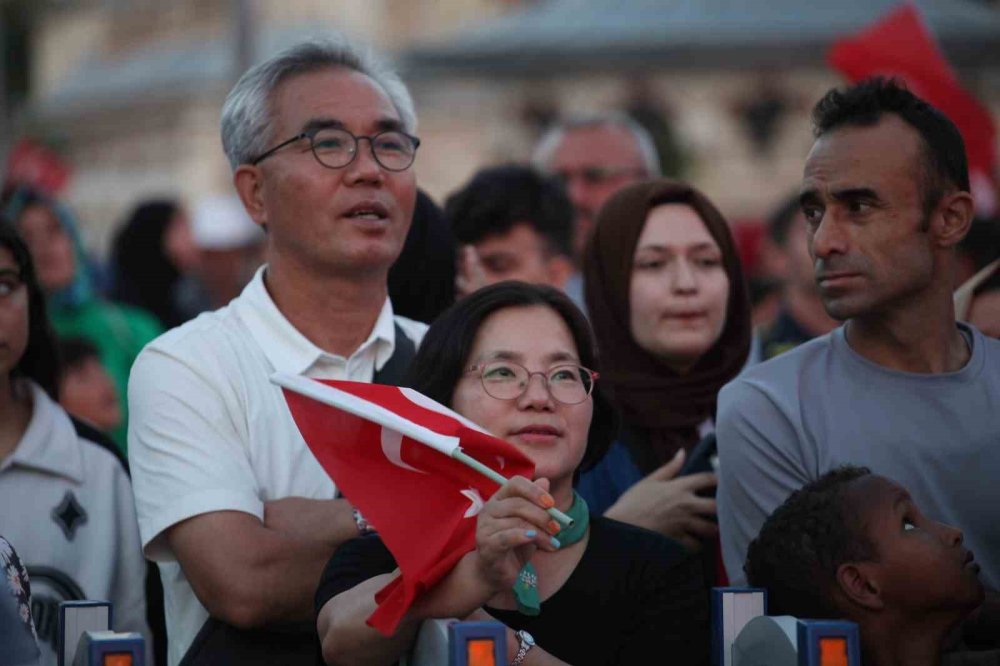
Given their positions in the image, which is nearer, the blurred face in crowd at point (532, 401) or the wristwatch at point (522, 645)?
the wristwatch at point (522, 645)

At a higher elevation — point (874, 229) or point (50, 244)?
point (50, 244)

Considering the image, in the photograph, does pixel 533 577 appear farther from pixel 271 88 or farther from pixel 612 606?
pixel 271 88

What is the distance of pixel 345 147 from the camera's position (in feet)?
16.1

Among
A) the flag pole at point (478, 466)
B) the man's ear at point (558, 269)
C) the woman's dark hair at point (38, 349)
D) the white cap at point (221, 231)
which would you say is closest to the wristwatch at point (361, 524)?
the flag pole at point (478, 466)

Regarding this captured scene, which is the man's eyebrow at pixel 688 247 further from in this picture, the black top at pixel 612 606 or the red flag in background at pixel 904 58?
the black top at pixel 612 606

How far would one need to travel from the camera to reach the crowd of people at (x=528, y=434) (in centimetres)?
404

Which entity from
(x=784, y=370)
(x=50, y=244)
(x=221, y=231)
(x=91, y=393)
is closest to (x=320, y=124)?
(x=784, y=370)

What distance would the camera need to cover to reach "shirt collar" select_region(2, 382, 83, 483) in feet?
16.9

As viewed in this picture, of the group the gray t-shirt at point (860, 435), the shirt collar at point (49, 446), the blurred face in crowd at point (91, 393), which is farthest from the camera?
the blurred face in crowd at point (91, 393)

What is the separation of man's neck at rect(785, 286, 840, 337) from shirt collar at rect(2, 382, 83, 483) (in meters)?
3.65

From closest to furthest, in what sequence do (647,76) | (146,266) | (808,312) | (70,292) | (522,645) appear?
1. (522,645)
2. (808,312)
3. (70,292)
4. (146,266)
5. (647,76)

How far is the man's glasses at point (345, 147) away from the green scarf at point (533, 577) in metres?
1.19

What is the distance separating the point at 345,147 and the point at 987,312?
1.95 m

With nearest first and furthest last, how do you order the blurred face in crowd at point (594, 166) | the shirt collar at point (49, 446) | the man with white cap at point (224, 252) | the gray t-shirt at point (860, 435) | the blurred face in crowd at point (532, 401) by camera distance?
the blurred face in crowd at point (532, 401)
the gray t-shirt at point (860, 435)
the shirt collar at point (49, 446)
the blurred face in crowd at point (594, 166)
the man with white cap at point (224, 252)
